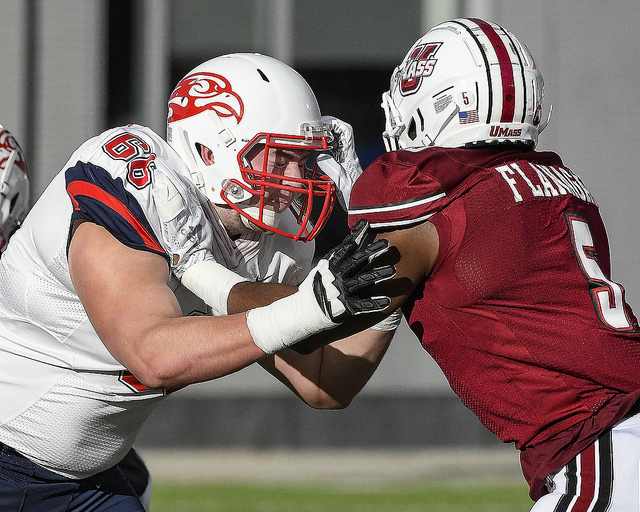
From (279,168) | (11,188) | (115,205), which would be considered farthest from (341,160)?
(11,188)

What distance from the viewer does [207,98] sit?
299 centimetres

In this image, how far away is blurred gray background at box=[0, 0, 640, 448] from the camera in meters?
7.79

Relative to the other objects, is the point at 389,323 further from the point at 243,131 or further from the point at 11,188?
the point at 11,188

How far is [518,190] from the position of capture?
2438 mm

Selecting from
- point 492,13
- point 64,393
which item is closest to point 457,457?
point 492,13

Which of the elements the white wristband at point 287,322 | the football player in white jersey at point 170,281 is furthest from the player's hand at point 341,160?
the white wristband at point 287,322

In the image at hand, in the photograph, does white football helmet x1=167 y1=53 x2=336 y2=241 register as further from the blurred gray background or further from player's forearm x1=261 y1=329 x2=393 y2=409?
the blurred gray background

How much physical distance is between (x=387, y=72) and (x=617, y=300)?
608cm

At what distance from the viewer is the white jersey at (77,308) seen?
2.57 m

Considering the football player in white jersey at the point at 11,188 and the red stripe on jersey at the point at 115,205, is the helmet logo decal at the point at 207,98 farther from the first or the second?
the football player in white jersey at the point at 11,188

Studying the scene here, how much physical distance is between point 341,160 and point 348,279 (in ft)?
4.12

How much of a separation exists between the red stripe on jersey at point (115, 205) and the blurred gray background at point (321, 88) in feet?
17.5

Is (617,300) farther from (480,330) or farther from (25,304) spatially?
(25,304)

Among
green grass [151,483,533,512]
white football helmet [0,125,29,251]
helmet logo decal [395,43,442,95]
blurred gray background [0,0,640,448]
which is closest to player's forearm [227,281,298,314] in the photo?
helmet logo decal [395,43,442,95]
